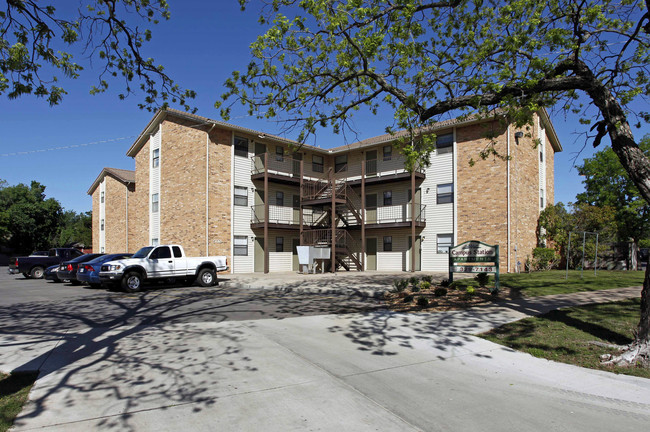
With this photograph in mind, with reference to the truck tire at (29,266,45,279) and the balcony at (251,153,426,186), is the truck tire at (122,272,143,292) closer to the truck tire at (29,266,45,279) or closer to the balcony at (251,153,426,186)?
the balcony at (251,153,426,186)

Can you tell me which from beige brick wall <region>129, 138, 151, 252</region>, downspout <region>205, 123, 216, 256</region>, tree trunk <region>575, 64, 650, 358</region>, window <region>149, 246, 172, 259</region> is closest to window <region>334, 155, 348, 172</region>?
downspout <region>205, 123, 216, 256</region>

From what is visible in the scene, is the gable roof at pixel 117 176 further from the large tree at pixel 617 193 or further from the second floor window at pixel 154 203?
the large tree at pixel 617 193

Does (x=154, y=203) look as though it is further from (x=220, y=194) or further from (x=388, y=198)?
(x=388, y=198)

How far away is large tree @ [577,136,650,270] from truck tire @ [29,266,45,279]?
4010 centimetres

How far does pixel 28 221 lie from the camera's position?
53562 mm

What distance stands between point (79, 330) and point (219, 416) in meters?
5.62

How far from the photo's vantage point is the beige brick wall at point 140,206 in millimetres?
29922

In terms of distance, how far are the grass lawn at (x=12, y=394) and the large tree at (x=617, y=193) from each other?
3946cm

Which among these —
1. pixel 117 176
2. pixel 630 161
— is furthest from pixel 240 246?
pixel 630 161

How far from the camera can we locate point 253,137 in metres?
26.6

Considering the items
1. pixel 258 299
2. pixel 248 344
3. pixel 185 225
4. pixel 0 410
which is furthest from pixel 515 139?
pixel 0 410

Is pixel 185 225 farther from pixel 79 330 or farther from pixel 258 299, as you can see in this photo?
pixel 79 330

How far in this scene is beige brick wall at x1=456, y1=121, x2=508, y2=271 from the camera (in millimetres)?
22797

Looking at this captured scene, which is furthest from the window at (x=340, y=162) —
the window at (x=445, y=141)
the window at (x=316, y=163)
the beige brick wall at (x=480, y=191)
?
the beige brick wall at (x=480, y=191)
